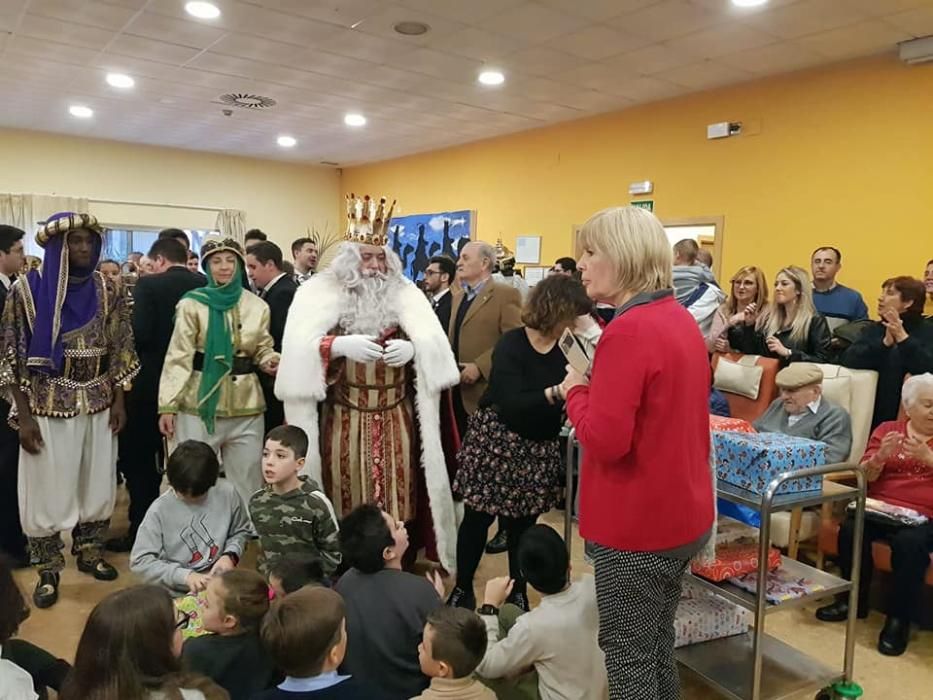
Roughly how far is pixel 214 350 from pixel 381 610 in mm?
1522

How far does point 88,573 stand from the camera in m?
3.19

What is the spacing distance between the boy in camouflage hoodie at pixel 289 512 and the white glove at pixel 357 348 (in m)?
0.36

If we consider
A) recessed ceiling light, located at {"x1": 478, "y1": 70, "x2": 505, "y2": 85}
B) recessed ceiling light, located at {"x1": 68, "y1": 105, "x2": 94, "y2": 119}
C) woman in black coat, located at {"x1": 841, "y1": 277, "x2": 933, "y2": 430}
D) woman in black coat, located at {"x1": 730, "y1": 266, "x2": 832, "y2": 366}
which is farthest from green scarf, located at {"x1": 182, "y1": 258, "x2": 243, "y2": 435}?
recessed ceiling light, located at {"x1": 68, "y1": 105, "x2": 94, "y2": 119}

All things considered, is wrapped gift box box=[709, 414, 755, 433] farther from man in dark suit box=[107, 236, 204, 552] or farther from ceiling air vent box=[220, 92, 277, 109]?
ceiling air vent box=[220, 92, 277, 109]

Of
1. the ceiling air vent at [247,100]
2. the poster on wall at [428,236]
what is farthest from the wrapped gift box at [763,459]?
the poster on wall at [428,236]

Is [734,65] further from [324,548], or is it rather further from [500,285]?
[324,548]

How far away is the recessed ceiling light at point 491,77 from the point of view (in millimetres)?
5413

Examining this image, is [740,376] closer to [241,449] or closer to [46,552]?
[241,449]

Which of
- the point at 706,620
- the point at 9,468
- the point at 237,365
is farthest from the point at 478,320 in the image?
the point at 9,468

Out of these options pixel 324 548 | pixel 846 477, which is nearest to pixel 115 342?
pixel 324 548

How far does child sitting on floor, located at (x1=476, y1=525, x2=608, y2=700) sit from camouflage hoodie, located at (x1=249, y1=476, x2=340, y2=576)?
A: 75cm

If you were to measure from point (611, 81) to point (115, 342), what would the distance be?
4.13 metres

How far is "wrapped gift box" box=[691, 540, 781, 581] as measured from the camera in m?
2.26

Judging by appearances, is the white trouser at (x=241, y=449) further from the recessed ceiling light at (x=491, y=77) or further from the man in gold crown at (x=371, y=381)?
the recessed ceiling light at (x=491, y=77)
